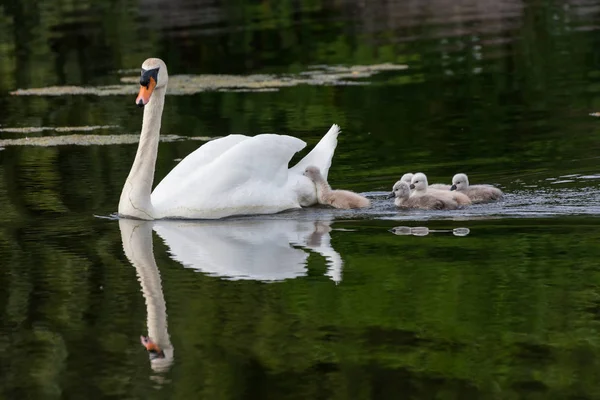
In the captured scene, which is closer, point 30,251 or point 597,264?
point 597,264

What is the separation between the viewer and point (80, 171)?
46.0ft

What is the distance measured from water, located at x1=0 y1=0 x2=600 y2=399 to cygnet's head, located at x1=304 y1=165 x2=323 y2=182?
0.47 m

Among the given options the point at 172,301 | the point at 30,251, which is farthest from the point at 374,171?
the point at 172,301

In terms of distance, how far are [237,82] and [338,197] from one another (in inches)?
392

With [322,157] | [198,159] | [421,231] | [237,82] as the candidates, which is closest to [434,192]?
[421,231]

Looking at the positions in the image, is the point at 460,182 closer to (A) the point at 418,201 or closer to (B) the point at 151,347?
(A) the point at 418,201

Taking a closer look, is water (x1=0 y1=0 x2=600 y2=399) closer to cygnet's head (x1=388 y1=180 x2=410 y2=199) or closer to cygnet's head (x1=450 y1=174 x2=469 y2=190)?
cygnet's head (x1=388 y1=180 x2=410 y2=199)

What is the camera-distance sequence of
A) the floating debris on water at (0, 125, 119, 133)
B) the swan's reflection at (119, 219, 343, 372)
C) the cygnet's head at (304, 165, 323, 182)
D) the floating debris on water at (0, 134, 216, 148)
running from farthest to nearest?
the floating debris on water at (0, 125, 119, 133), the floating debris on water at (0, 134, 216, 148), the cygnet's head at (304, 165, 323, 182), the swan's reflection at (119, 219, 343, 372)

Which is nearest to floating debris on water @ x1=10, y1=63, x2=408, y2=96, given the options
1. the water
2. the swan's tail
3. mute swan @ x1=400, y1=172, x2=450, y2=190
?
the water

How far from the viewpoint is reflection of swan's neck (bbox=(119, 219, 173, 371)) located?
7271 mm

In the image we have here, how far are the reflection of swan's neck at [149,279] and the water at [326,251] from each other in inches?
0.8

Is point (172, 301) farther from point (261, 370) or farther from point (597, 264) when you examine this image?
point (597, 264)

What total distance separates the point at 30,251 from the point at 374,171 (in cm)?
411

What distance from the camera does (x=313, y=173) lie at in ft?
38.5
